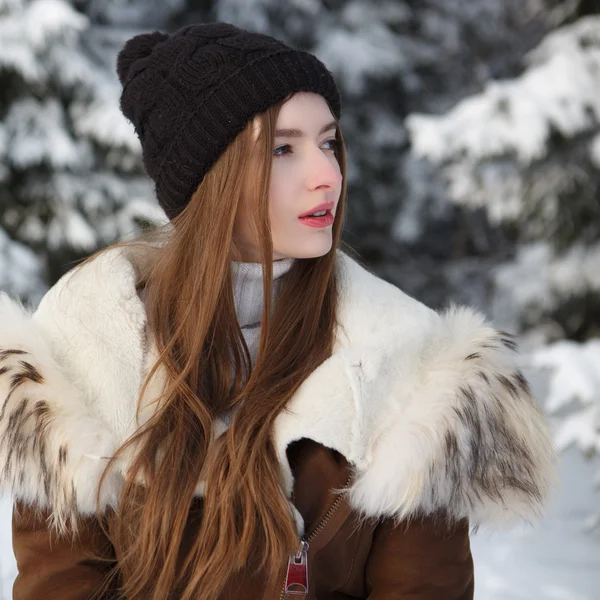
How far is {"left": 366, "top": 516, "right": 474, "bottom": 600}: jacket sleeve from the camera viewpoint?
151 centimetres

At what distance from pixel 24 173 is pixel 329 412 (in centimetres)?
→ 494

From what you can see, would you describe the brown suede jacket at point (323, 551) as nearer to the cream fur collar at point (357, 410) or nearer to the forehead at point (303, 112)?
the cream fur collar at point (357, 410)

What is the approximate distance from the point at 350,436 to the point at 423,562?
32 cm

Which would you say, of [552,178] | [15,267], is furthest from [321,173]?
[15,267]

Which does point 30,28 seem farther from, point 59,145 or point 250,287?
point 250,287

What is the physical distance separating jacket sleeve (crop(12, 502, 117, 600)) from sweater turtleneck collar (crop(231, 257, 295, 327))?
1.80ft

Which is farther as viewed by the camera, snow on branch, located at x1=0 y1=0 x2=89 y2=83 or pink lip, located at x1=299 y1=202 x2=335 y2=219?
snow on branch, located at x1=0 y1=0 x2=89 y2=83

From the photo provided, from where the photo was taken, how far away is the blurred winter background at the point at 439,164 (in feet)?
10.8

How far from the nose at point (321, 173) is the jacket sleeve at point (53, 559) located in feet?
2.71

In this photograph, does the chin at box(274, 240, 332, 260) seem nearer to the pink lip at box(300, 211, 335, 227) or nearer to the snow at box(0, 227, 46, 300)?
the pink lip at box(300, 211, 335, 227)

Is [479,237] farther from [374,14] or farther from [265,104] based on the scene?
[265,104]

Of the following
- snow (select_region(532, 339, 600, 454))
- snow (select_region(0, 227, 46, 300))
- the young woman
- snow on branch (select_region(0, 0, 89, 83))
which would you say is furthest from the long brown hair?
snow on branch (select_region(0, 0, 89, 83))

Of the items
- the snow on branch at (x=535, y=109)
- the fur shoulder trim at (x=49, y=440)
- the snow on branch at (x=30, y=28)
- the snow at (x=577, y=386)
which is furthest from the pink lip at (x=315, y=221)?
the snow on branch at (x=30, y=28)

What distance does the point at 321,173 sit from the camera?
153cm
